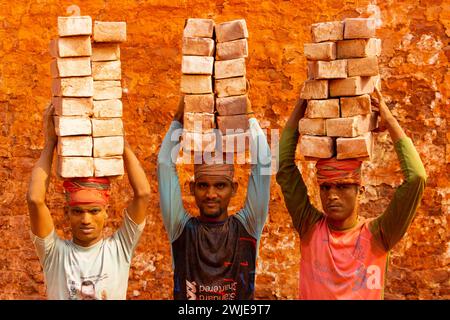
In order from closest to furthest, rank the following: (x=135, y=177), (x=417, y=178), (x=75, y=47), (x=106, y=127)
→ (x=417, y=178), (x=75, y=47), (x=106, y=127), (x=135, y=177)

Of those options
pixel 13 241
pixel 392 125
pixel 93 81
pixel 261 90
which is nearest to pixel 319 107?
pixel 392 125

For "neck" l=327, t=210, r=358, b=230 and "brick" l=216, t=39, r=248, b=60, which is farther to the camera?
"brick" l=216, t=39, r=248, b=60

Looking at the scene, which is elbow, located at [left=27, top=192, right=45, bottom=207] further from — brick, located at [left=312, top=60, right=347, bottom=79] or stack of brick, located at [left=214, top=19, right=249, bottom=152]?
brick, located at [left=312, top=60, right=347, bottom=79]

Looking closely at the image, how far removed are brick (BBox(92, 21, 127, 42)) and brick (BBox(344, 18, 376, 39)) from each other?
137 centimetres

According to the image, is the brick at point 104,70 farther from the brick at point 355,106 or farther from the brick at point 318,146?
the brick at point 355,106

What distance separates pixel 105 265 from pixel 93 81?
1135 mm

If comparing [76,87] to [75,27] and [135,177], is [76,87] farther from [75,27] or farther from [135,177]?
[135,177]

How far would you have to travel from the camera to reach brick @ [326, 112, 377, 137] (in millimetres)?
6652

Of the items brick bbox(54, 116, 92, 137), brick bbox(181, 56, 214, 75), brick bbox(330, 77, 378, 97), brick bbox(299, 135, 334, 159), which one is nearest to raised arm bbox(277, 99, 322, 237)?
brick bbox(299, 135, 334, 159)

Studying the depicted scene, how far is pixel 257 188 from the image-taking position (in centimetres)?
695

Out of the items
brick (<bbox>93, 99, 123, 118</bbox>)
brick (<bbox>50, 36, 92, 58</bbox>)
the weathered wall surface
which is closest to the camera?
brick (<bbox>50, 36, 92, 58</bbox>)

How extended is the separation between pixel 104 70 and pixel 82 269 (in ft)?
4.04

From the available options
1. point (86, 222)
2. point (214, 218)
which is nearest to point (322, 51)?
point (214, 218)

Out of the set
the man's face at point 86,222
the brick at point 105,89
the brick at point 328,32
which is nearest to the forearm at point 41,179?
the man's face at point 86,222
